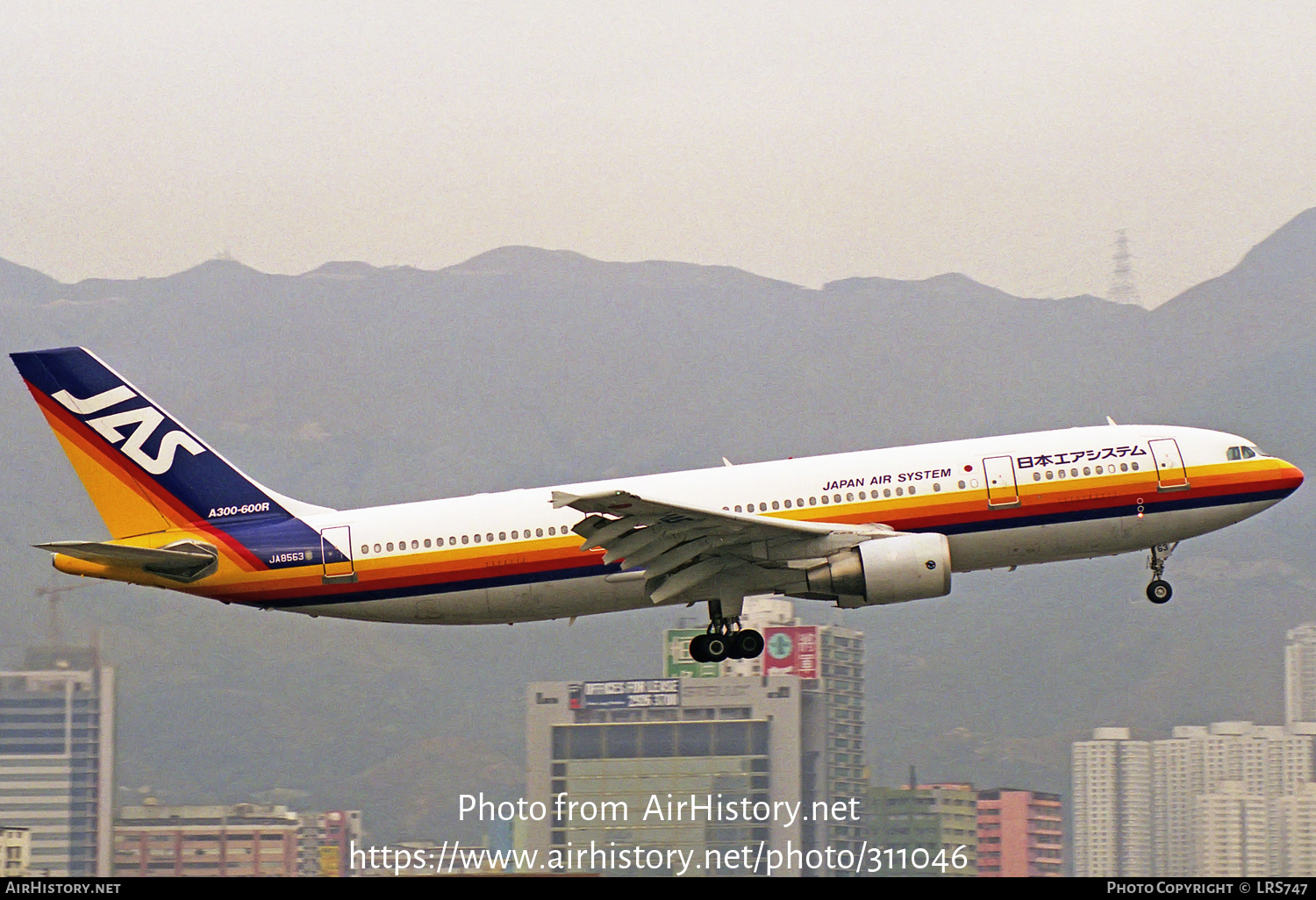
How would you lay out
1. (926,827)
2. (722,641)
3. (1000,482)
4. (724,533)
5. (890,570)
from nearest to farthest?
(890,570), (724,533), (1000,482), (722,641), (926,827)

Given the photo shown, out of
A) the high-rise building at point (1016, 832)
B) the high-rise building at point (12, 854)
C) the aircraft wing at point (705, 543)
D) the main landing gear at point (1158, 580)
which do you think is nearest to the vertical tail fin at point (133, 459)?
the aircraft wing at point (705, 543)

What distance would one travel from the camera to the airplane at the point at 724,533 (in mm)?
39562

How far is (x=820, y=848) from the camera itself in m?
177

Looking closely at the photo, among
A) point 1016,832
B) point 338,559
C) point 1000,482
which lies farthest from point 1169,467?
point 1016,832

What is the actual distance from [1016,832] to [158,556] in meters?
138

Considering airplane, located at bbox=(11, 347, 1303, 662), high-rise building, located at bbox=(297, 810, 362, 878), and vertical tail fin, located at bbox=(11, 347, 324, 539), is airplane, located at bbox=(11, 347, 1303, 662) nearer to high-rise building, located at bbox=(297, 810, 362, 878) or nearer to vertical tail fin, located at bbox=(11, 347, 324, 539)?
vertical tail fin, located at bbox=(11, 347, 324, 539)

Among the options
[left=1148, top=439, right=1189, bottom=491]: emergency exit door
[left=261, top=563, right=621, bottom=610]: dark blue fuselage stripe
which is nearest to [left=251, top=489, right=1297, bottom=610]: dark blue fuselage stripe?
[left=261, top=563, right=621, bottom=610]: dark blue fuselage stripe

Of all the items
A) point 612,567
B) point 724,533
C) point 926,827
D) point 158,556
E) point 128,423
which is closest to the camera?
point 724,533

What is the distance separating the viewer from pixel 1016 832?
166 m

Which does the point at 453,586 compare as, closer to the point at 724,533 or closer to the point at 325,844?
the point at 724,533

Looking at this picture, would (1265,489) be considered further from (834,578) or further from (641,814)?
(641,814)

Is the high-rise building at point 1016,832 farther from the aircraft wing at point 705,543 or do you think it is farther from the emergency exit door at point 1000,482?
the aircraft wing at point 705,543
